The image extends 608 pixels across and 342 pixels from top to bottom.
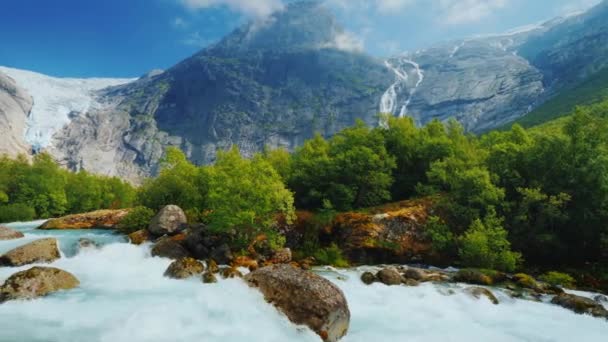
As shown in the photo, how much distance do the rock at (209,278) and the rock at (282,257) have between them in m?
10.7

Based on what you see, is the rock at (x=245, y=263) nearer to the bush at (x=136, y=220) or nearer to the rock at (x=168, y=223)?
the rock at (x=168, y=223)

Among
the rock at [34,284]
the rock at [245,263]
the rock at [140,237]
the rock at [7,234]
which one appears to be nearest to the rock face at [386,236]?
the rock at [245,263]

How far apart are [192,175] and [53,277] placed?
1138 inches

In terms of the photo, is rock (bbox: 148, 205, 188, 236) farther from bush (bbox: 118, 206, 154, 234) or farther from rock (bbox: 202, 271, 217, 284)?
rock (bbox: 202, 271, 217, 284)

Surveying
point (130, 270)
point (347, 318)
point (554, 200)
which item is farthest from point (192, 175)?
point (554, 200)

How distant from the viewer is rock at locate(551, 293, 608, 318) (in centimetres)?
2242

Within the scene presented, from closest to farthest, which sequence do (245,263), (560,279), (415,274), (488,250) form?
1. (415,274)
2. (560,279)
3. (245,263)
4. (488,250)

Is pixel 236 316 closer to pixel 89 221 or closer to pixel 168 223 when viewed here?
pixel 168 223

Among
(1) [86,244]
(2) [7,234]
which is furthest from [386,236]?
(2) [7,234]

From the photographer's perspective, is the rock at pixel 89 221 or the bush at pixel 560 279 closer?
the bush at pixel 560 279

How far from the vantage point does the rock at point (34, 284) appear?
762 inches

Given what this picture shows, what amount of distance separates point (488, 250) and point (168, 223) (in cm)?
3126

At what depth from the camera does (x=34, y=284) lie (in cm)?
2025

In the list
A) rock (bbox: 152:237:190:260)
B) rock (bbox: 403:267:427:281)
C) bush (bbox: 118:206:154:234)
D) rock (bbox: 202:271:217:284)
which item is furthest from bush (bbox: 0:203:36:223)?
rock (bbox: 403:267:427:281)
